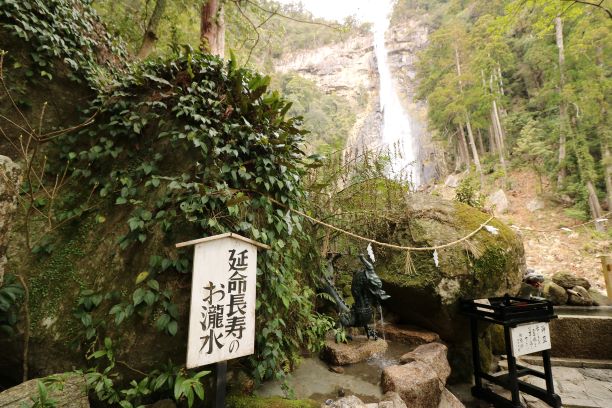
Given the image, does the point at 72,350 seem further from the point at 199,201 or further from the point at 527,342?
the point at 527,342

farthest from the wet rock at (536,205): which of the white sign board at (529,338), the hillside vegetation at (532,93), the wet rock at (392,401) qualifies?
the wet rock at (392,401)

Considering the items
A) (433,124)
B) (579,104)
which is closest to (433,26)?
(433,124)

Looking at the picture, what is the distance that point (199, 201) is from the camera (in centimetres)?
238

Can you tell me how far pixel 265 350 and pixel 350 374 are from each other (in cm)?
136

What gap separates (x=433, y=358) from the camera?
3371mm

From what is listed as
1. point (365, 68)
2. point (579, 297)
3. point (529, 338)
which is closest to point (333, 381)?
point (529, 338)

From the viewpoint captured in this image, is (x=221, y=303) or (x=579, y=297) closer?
(x=221, y=303)

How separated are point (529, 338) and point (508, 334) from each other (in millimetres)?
335

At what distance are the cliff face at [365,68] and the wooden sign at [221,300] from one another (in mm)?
32109

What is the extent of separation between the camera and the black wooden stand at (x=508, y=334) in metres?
3.33

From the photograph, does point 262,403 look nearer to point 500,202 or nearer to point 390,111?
point 500,202

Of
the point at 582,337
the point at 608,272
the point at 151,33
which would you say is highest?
the point at 151,33

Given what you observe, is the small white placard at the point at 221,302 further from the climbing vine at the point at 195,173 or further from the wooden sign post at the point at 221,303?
the climbing vine at the point at 195,173

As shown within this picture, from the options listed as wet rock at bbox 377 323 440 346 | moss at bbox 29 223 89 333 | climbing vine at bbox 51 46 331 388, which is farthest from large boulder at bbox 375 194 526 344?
moss at bbox 29 223 89 333
